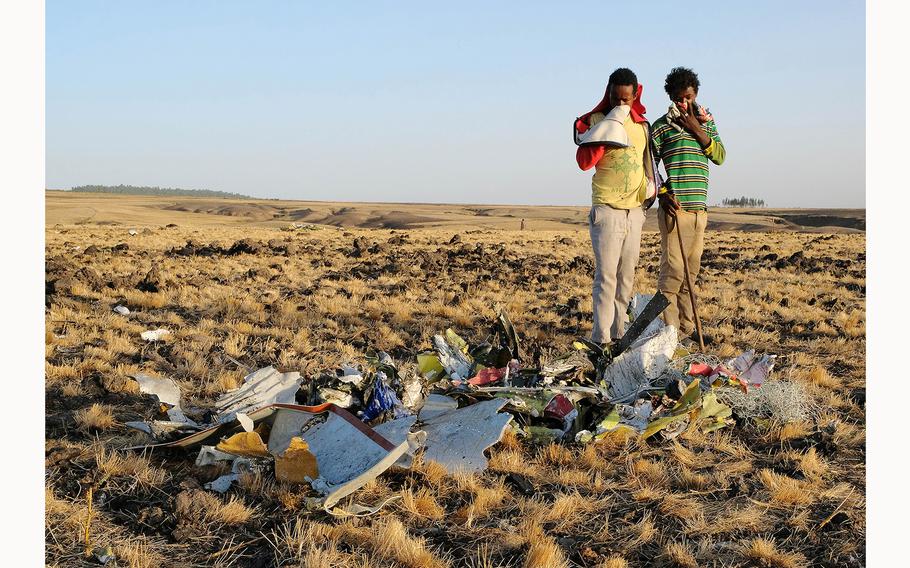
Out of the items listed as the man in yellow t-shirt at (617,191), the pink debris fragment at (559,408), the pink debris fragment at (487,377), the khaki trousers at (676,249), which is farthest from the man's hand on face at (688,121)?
the pink debris fragment at (559,408)

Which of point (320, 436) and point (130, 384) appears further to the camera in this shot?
point (130, 384)

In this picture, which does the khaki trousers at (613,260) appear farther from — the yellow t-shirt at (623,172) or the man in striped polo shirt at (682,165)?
the man in striped polo shirt at (682,165)

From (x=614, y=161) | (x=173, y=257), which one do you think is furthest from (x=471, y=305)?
(x=173, y=257)

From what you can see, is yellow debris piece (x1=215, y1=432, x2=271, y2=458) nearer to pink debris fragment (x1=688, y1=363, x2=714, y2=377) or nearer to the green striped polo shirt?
pink debris fragment (x1=688, y1=363, x2=714, y2=377)

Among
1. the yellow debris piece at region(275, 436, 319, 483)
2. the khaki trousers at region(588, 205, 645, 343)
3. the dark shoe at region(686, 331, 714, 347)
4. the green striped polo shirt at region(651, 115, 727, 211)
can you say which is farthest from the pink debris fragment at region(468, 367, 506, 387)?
the dark shoe at region(686, 331, 714, 347)

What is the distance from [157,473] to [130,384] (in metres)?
1.85

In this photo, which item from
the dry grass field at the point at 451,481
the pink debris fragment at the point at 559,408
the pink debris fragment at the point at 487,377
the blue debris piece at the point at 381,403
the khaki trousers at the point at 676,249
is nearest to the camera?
the dry grass field at the point at 451,481

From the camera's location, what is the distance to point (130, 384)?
4.98 metres

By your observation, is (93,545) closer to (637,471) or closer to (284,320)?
(637,471)

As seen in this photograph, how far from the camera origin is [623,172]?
5086 mm

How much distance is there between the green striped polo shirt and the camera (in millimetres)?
5531

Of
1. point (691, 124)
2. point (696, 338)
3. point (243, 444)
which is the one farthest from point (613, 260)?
point (243, 444)

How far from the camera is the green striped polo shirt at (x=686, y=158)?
18.1 ft

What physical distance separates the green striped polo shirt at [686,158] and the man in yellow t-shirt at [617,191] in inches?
17.3
